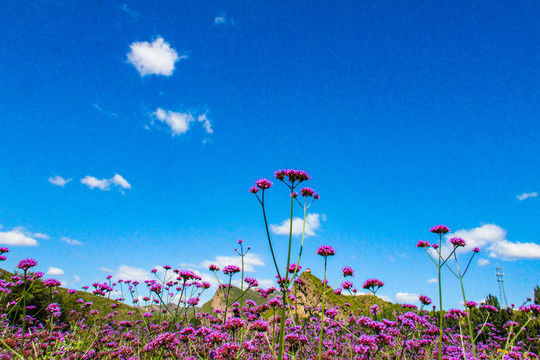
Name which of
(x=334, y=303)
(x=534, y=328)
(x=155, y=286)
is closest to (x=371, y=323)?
(x=155, y=286)

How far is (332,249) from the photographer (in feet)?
13.2

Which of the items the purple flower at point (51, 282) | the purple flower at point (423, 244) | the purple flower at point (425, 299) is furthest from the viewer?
the purple flower at point (423, 244)

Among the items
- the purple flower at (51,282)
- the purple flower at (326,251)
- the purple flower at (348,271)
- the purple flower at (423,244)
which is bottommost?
the purple flower at (51,282)

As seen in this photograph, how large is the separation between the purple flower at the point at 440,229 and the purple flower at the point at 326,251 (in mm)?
1914

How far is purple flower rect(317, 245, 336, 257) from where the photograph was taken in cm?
401

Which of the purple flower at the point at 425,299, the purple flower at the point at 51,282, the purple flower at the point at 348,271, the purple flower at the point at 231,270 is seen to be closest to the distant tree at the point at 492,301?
the purple flower at the point at 425,299

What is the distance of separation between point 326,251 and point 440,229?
207 centimetres

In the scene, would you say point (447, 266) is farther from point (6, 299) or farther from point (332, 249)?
point (6, 299)

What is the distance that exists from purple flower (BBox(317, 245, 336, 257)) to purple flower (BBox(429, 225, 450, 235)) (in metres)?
1.91

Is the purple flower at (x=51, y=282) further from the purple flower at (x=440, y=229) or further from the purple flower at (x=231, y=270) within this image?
the purple flower at (x=440, y=229)

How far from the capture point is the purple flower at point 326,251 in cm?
401

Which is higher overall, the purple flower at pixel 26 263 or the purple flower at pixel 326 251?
the purple flower at pixel 326 251

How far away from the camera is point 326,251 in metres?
4.00

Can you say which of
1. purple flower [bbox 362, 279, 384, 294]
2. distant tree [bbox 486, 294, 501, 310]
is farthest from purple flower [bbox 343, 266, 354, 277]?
distant tree [bbox 486, 294, 501, 310]
